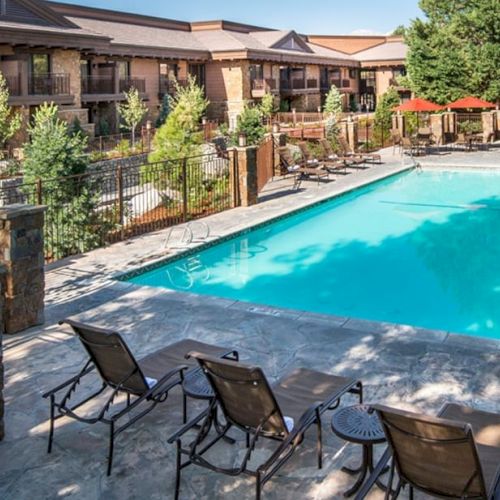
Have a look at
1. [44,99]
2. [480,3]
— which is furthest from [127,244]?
[480,3]

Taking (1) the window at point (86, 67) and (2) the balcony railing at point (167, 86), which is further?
(2) the balcony railing at point (167, 86)

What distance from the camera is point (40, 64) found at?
30.4 meters

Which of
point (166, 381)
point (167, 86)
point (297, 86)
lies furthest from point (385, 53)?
point (166, 381)

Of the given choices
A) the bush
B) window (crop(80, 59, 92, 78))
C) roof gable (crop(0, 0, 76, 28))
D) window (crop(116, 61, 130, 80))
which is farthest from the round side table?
window (crop(116, 61, 130, 80))

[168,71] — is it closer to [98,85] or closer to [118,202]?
[98,85]

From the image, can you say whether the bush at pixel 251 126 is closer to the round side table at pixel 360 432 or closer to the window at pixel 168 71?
the round side table at pixel 360 432

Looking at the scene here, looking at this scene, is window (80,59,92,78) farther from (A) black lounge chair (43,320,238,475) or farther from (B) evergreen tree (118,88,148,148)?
(A) black lounge chair (43,320,238,475)

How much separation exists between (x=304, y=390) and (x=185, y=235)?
788 centimetres

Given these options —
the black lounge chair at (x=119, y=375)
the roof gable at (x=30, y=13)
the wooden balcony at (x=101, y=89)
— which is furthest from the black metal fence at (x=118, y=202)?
the wooden balcony at (x=101, y=89)

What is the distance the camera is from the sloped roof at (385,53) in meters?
53.8

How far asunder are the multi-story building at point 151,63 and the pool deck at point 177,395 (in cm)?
2136

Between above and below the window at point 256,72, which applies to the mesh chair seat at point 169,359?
below

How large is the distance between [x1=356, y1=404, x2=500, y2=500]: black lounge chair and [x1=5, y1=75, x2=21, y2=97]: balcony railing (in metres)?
27.1

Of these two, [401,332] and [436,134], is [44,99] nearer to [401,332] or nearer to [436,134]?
[436,134]
